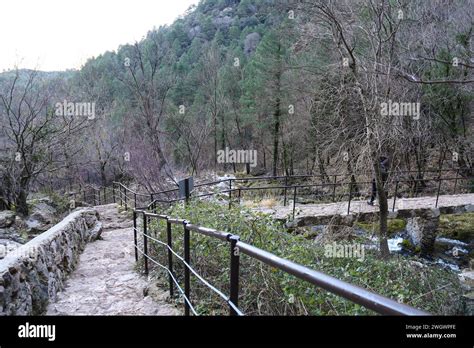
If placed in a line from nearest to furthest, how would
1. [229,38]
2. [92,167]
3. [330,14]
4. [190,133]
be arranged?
[330,14], [190,133], [92,167], [229,38]

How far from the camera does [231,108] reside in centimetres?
3312

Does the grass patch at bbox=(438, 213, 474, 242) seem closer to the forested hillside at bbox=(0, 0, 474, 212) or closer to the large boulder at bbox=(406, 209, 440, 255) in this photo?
the large boulder at bbox=(406, 209, 440, 255)

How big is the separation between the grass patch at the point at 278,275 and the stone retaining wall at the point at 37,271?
1.48 m

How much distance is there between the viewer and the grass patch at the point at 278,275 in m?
3.63

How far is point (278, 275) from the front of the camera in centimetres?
387

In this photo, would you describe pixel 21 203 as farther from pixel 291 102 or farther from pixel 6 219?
pixel 291 102

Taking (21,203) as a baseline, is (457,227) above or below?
below

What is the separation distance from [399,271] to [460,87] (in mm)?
12735

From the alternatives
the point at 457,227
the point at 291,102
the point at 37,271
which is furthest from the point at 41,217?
the point at 291,102

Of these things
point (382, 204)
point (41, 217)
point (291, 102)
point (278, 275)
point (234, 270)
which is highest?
point (291, 102)

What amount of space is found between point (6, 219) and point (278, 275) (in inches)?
411
